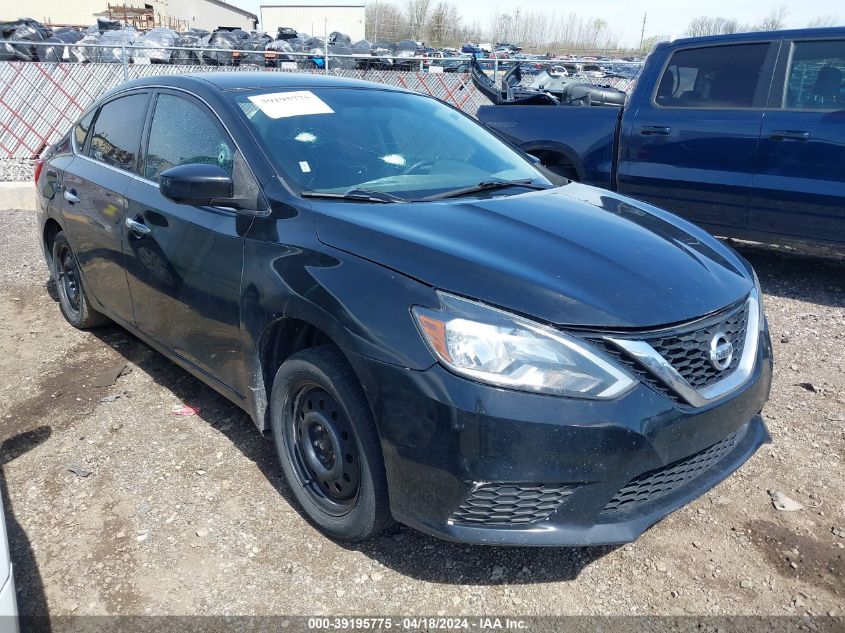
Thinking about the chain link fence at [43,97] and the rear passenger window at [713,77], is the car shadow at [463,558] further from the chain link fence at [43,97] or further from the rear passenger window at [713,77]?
the chain link fence at [43,97]

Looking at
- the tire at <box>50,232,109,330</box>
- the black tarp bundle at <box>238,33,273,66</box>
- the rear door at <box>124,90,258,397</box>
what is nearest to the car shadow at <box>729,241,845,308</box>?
the rear door at <box>124,90,258,397</box>

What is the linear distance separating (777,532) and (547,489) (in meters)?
1.26

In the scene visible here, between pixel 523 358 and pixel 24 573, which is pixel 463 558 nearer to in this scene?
pixel 523 358

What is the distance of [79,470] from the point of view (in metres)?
3.15

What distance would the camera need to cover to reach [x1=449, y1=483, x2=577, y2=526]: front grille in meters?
2.10

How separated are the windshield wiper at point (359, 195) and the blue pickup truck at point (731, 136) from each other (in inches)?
147

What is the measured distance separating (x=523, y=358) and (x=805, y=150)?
4.22 metres

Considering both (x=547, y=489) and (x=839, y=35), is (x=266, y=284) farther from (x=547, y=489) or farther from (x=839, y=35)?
(x=839, y=35)

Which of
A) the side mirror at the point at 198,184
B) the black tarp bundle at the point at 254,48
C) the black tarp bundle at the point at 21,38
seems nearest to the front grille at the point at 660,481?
the side mirror at the point at 198,184

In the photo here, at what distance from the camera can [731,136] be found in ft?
17.8

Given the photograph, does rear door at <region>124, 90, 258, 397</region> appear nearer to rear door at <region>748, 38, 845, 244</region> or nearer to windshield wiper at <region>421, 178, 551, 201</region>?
windshield wiper at <region>421, 178, 551, 201</region>

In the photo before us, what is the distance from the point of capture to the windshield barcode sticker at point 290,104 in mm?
3049

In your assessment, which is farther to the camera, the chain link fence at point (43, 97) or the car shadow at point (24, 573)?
the chain link fence at point (43, 97)

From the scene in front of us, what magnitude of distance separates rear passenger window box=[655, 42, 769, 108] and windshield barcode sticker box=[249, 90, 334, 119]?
12.3ft
